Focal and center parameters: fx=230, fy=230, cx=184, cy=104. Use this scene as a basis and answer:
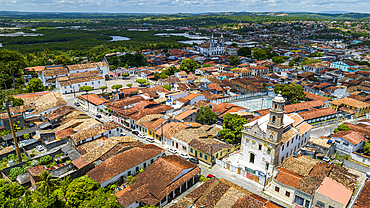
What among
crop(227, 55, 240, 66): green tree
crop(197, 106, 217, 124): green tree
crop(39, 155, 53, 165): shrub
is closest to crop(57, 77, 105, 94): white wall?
crop(39, 155, 53, 165): shrub

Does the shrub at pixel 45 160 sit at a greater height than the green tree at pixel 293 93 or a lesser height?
lesser

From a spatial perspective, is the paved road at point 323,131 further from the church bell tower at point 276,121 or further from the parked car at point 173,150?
the parked car at point 173,150

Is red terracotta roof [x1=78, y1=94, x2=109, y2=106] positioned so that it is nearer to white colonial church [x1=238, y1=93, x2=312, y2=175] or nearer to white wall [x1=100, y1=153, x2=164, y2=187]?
white wall [x1=100, y1=153, x2=164, y2=187]

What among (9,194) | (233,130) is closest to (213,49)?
(233,130)

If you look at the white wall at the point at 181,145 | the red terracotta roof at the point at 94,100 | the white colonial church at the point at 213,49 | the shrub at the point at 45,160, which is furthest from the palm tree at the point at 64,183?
the white colonial church at the point at 213,49

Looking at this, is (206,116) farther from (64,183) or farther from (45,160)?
(45,160)

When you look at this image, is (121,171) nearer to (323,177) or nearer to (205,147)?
(205,147)

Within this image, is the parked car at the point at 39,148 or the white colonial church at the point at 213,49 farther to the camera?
the white colonial church at the point at 213,49
